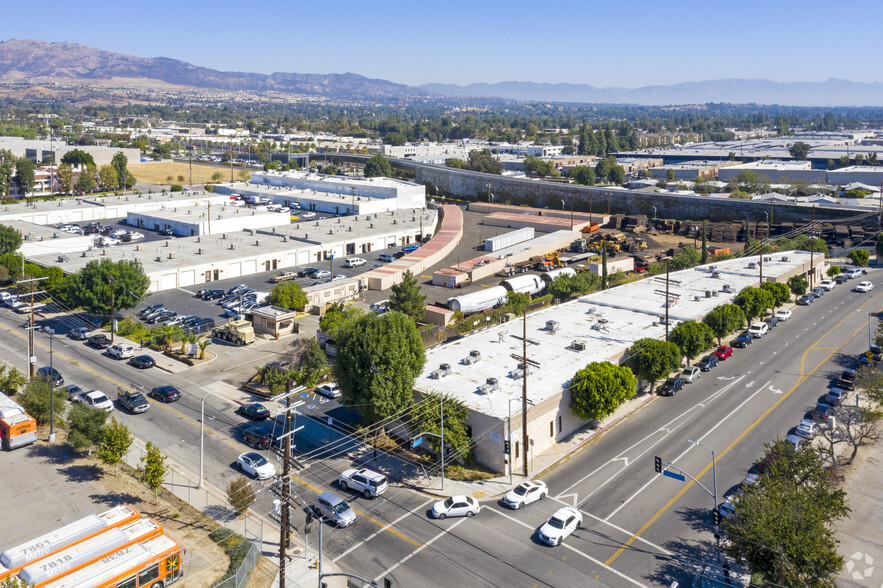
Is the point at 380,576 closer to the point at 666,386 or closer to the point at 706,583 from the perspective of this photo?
the point at 706,583

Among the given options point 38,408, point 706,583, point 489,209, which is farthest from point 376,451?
point 489,209

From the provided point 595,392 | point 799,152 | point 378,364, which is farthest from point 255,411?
point 799,152

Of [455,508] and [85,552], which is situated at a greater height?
[85,552]

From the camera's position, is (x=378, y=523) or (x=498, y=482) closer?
(x=378, y=523)

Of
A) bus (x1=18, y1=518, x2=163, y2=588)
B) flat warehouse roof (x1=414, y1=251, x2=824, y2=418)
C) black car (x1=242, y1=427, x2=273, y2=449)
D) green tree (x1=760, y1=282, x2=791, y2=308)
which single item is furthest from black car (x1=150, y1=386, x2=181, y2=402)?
green tree (x1=760, y1=282, x2=791, y2=308)

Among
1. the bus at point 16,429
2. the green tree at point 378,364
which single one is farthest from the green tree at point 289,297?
the bus at point 16,429

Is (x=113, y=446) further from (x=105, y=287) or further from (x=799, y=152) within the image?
(x=799, y=152)

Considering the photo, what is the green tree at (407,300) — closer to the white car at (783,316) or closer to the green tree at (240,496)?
the green tree at (240,496)
